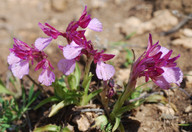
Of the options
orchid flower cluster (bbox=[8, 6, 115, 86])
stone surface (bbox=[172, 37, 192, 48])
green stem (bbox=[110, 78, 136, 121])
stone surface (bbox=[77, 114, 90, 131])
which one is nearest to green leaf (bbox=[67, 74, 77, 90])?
stone surface (bbox=[77, 114, 90, 131])

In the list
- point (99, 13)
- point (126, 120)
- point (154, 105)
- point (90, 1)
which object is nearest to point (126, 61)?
point (154, 105)

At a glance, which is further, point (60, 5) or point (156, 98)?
point (60, 5)

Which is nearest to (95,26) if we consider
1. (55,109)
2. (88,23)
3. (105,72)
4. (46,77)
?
(88,23)

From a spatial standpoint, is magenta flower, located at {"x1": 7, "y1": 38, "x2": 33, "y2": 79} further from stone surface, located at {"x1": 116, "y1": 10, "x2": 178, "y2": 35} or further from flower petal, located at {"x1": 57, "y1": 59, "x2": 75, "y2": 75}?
stone surface, located at {"x1": 116, "y1": 10, "x2": 178, "y2": 35}

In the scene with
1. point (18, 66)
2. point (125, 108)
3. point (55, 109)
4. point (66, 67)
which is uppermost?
point (18, 66)

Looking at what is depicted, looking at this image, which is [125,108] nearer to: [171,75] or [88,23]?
[171,75]

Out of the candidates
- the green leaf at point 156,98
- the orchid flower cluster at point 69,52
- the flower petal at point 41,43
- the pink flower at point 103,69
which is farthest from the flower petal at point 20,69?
the green leaf at point 156,98
